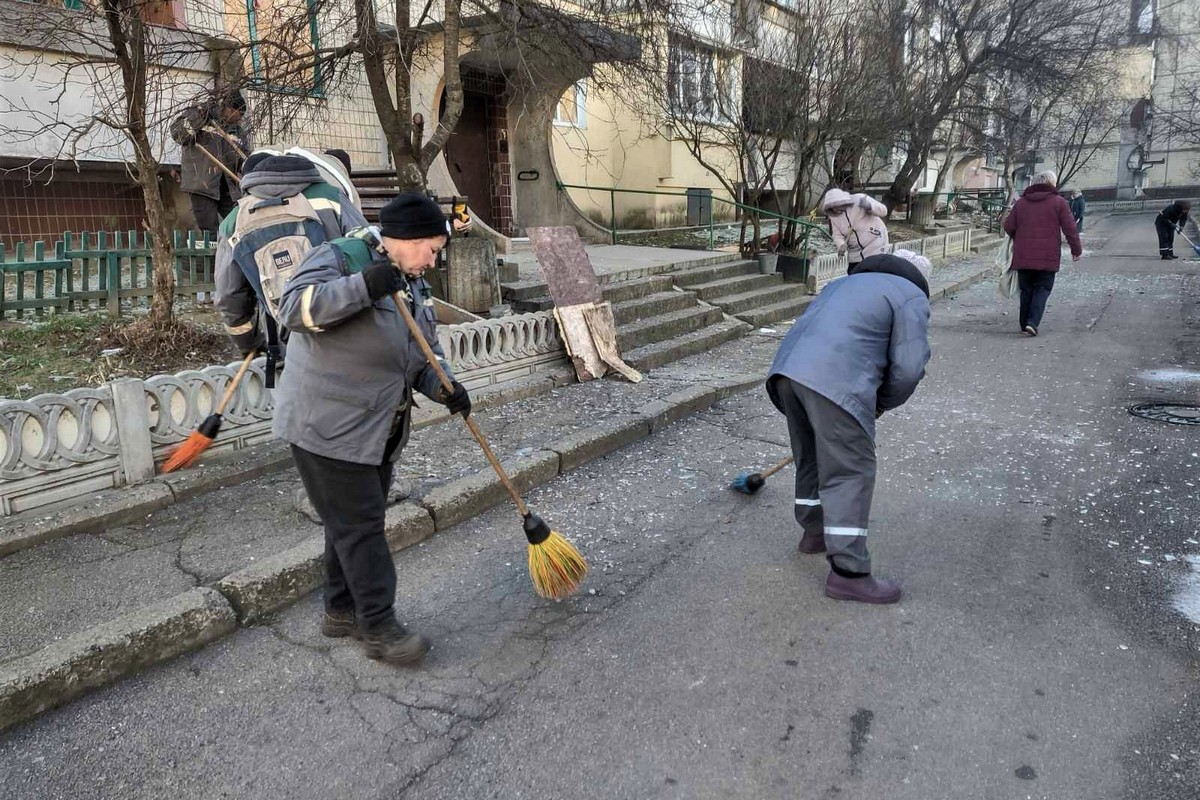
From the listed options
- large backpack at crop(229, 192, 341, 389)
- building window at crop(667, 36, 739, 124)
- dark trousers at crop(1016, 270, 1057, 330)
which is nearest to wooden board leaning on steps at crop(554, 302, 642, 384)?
large backpack at crop(229, 192, 341, 389)

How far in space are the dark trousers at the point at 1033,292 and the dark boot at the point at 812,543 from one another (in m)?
7.27

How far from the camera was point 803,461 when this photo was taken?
154 inches

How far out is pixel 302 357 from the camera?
9.31 feet

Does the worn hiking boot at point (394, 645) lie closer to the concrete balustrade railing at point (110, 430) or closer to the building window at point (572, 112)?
the concrete balustrade railing at point (110, 430)

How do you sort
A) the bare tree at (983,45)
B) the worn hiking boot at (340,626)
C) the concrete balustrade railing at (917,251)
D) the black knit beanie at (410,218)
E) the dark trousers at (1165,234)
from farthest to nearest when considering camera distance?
the dark trousers at (1165,234)
the bare tree at (983,45)
the concrete balustrade railing at (917,251)
the worn hiking boot at (340,626)
the black knit beanie at (410,218)

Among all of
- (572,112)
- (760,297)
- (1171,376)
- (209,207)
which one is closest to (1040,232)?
(1171,376)

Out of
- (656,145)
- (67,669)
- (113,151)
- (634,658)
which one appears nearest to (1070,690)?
(634,658)

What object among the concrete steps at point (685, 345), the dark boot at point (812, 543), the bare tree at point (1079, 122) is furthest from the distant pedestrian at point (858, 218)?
the bare tree at point (1079, 122)

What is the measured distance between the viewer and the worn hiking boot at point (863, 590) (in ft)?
11.6

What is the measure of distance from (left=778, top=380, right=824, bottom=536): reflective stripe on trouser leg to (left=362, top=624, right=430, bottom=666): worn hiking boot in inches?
73.8

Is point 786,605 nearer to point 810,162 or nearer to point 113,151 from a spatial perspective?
point 113,151

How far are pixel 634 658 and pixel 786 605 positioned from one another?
798mm

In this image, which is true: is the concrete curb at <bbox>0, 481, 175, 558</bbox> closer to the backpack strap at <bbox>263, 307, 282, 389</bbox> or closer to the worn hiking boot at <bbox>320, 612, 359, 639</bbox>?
the backpack strap at <bbox>263, 307, 282, 389</bbox>

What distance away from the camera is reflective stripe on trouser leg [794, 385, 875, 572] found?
3.48m
